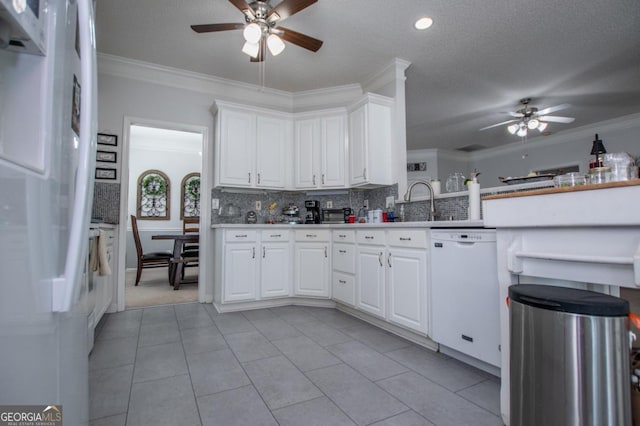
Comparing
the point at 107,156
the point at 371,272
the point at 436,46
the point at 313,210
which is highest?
the point at 436,46

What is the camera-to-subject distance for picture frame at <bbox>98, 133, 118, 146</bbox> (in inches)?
132

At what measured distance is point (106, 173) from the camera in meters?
3.36

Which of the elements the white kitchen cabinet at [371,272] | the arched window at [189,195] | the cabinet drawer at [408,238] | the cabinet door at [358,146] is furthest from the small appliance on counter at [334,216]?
the arched window at [189,195]

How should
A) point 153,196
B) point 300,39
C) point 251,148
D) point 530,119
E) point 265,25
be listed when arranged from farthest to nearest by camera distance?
point 153,196
point 530,119
point 251,148
point 300,39
point 265,25

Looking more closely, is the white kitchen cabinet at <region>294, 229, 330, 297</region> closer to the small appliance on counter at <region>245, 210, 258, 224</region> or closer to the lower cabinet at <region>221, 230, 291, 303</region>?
the lower cabinet at <region>221, 230, 291, 303</region>

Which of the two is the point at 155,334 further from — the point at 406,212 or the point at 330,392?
the point at 406,212

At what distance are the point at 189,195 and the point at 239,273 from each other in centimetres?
449

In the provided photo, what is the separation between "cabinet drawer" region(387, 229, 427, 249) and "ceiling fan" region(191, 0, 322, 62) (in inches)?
69.8

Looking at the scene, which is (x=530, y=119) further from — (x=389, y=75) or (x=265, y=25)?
(x=265, y=25)

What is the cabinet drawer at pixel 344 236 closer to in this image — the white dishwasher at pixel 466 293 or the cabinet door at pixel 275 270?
the cabinet door at pixel 275 270

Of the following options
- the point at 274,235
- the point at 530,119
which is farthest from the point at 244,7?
the point at 530,119

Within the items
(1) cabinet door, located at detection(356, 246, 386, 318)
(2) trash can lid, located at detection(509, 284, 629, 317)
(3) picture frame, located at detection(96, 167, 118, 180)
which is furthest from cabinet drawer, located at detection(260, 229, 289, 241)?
(2) trash can lid, located at detection(509, 284, 629, 317)

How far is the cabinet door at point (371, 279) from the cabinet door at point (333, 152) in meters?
1.17

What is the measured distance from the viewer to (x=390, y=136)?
3570 mm
